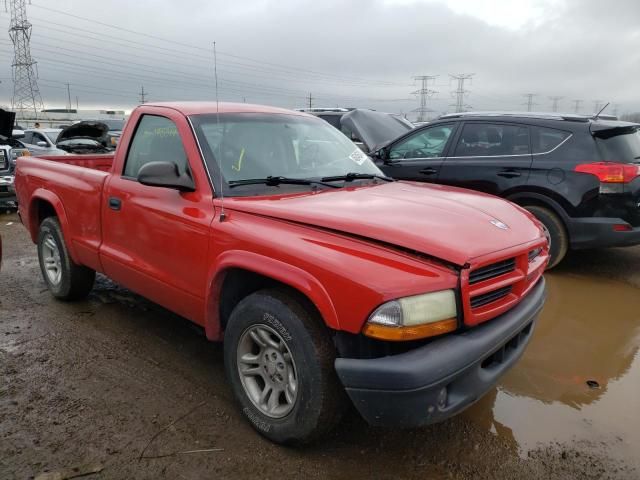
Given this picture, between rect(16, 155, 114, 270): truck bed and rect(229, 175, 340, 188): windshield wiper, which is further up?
rect(229, 175, 340, 188): windshield wiper

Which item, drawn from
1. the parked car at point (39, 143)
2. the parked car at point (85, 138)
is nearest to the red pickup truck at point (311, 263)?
the parked car at point (39, 143)

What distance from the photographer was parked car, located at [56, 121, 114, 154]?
14047 millimetres

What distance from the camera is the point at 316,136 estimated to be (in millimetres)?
3846

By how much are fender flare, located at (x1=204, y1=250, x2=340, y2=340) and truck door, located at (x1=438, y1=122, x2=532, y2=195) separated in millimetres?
4220

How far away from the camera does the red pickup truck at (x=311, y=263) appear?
222cm

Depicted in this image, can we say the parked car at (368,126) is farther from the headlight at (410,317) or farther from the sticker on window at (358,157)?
the headlight at (410,317)

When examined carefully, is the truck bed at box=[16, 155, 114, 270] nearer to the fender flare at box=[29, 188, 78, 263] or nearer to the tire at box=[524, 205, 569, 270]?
the fender flare at box=[29, 188, 78, 263]

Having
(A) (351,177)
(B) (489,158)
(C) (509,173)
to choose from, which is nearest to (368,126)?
(B) (489,158)

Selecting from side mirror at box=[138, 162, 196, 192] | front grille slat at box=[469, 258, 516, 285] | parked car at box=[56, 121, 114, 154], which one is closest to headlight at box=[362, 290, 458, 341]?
front grille slat at box=[469, 258, 516, 285]

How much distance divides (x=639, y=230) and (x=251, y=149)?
434cm

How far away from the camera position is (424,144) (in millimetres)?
6836

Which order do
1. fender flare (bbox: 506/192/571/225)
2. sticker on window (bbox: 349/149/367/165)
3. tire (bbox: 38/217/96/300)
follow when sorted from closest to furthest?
sticker on window (bbox: 349/149/367/165) < tire (bbox: 38/217/96/300) < fender flare (bbox: 506/192/571/225)

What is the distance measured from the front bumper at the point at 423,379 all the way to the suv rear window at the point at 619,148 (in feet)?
12.9

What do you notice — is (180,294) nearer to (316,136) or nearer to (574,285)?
(316,136)
